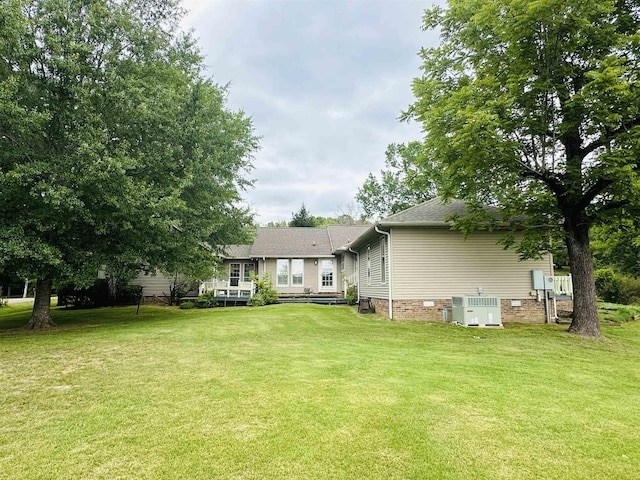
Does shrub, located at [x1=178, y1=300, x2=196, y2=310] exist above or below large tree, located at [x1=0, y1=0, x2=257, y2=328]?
below

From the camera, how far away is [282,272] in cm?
2128

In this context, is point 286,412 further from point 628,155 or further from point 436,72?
point 436,72

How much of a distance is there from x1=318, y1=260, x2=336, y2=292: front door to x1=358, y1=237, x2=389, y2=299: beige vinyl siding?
15.7 feet

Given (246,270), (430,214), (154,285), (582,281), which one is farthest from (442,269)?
(154,285)

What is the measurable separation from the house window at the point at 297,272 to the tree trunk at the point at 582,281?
1393cm

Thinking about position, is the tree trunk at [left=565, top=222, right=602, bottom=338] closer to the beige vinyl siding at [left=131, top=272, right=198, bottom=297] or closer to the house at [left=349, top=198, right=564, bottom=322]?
the house at [left=349, top=198, right=564, bottom=322]

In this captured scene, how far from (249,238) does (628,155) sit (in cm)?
1300

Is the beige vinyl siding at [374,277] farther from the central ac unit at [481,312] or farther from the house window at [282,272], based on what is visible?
the house window at [282,272]

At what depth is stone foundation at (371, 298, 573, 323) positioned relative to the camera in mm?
11938

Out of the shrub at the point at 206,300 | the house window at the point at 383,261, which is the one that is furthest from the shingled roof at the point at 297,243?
the house window at the point at 383,261

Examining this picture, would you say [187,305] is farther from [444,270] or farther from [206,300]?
[444,270]

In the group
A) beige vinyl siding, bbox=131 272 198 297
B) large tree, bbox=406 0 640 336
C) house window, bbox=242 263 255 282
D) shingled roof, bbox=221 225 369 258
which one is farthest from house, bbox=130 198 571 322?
beige vinyl siding, bbox=131 272 198 297

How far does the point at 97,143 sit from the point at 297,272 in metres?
13.9

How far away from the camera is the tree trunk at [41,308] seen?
1032 centimetres
